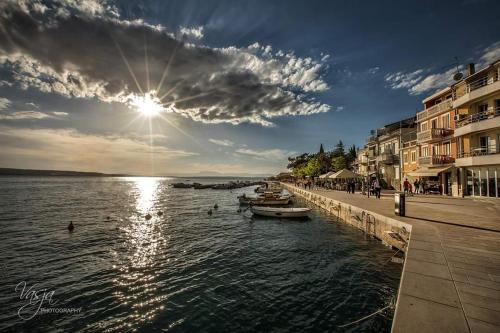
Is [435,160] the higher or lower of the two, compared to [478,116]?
lower

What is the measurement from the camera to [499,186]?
2267 centimetres

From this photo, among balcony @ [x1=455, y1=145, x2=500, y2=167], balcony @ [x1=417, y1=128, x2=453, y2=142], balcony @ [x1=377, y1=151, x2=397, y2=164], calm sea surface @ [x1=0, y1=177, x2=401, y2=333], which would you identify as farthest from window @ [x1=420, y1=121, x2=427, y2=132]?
calm sea surface @ [x1=0, y1=177, x2=401, y2=333]

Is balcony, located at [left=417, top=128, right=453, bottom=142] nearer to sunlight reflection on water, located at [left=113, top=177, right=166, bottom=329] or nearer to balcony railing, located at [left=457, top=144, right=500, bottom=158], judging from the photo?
balcony railing, located at [left=457, top=144, right=500, bottom=158]

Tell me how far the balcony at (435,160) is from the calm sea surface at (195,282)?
19.6m

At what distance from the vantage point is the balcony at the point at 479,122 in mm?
22752

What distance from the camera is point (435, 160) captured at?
30.0 meters

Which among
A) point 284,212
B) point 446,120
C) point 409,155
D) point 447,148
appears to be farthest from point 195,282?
point 409,155

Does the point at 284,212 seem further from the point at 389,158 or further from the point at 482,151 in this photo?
the point at 389,158

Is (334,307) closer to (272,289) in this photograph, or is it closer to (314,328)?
(314,328)

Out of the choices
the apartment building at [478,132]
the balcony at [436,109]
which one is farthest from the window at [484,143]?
the balcony at [436,109]

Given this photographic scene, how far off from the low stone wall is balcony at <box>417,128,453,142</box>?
1604cm

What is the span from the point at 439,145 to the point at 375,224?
22601mm

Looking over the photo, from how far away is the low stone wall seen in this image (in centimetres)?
1239

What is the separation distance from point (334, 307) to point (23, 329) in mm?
10183
